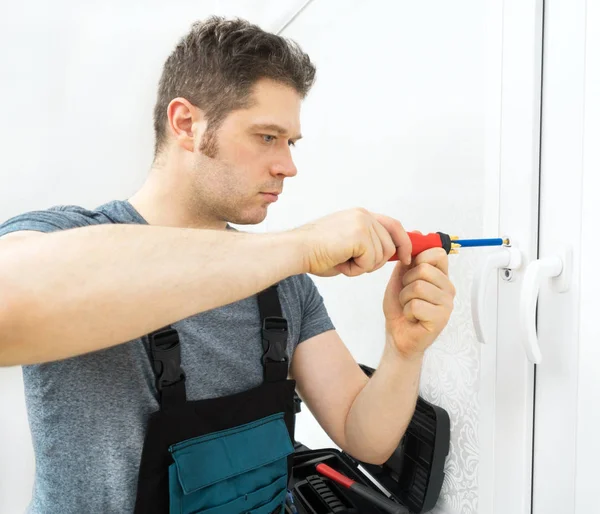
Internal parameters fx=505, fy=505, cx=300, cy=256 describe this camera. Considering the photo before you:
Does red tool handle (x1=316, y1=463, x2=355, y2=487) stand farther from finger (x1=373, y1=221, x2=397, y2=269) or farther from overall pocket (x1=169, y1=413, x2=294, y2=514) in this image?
finger (x1=373, y1=221, x2=397, y2=269)

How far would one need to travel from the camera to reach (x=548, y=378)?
787 millimetres

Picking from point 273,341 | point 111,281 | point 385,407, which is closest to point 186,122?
point 273,341

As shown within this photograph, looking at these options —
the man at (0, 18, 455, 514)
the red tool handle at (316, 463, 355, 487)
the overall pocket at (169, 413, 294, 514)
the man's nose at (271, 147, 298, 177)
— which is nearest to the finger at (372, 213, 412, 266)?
the man at (0, 18, 455, 514)

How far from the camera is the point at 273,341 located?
1012 mm

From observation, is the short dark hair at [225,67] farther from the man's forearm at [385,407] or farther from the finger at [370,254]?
the man's forearm at [385,407]

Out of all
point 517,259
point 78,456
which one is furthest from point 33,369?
point 517,259

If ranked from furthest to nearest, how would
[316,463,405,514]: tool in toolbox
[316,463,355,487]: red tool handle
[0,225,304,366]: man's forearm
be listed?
[316,463,355,487]: red tool handle
[316,463,405,514]: tool in toolbox
[0,225,304,366]: man's forearm

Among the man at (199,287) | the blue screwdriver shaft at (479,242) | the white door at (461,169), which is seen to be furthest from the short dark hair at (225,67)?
the blue screwdriver shaft at (479,242)

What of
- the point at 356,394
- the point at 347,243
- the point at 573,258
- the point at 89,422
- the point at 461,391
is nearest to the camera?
the point at 347,243

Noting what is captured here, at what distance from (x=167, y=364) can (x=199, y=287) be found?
0.35 m

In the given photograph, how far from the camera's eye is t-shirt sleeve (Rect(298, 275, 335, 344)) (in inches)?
44.2

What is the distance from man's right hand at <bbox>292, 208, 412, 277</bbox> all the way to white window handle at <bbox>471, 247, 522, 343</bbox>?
0.19 metres

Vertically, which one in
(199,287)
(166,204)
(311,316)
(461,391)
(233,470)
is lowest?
(233,470)

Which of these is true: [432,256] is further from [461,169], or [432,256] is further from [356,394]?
[356,394]
